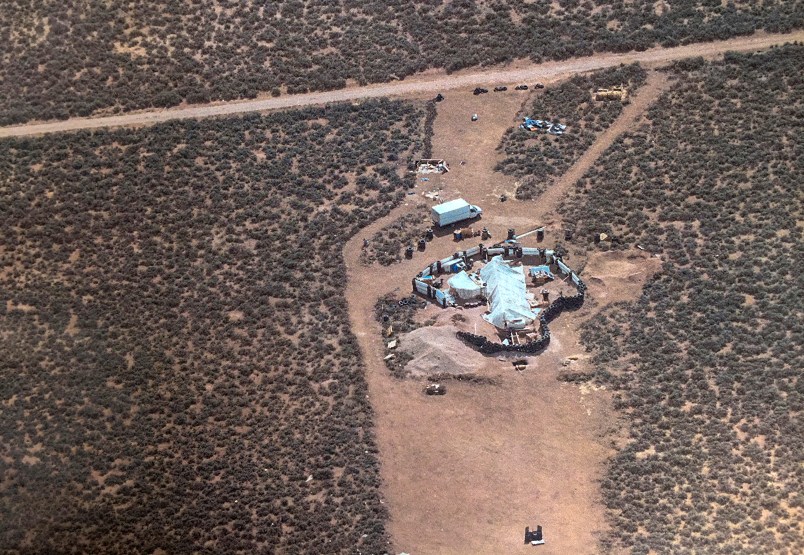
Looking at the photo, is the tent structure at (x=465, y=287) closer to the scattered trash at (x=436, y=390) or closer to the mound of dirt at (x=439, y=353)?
the mound of dirt at (x=439, y=353)

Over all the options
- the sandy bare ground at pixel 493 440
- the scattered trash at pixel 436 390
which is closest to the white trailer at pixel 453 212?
the sandy bare ground at pixel 493 440

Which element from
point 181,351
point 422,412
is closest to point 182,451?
point 181,351

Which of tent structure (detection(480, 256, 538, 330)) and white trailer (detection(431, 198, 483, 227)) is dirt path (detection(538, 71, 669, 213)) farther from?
tent structure (detection(480, 256, 538, 330))

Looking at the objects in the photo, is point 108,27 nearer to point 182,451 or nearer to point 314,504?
point 182,451

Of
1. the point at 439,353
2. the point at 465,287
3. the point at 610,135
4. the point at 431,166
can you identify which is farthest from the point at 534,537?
the point at 610,135

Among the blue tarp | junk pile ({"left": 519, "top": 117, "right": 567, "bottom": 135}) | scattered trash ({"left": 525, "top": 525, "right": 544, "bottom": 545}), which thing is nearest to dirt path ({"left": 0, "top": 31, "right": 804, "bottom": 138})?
junk pile ({"left": 519, "top": 117, "right": 567, "bottom": 135})
